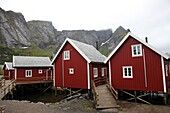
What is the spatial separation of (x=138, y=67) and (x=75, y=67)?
8163 millimetres

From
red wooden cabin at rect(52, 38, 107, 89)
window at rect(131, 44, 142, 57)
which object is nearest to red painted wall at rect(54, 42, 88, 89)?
red wooden cabin at rect(52, 38, 107, 89)

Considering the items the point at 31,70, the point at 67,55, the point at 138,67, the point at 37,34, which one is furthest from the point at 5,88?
the point at 37,34

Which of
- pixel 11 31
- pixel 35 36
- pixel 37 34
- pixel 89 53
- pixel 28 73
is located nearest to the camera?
pixel 89 53

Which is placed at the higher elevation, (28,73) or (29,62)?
(29,62)

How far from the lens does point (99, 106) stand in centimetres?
1235

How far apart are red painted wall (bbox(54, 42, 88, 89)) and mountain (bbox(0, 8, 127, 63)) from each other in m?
53.3

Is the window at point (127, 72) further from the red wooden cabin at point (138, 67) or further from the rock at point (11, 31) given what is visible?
the rock at point (11, 31)

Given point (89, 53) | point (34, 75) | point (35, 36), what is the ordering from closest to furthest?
point (89, 53)
point (34, 75)
point (35, 36)

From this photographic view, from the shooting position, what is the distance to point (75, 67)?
20.4 m

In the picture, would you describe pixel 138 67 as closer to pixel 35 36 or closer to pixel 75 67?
pixel 75 67

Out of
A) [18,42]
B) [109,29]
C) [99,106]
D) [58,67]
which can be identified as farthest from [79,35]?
[99,106]

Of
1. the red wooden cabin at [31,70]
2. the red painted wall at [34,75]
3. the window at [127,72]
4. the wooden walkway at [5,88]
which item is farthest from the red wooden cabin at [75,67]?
the red painted wall at [34,75]

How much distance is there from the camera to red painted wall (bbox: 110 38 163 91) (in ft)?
47.9

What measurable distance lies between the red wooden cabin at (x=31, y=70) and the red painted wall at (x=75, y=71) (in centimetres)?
948
